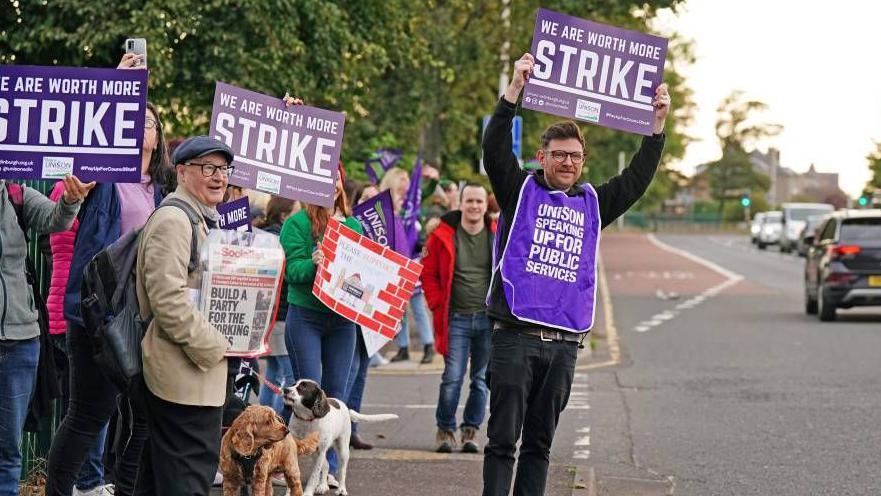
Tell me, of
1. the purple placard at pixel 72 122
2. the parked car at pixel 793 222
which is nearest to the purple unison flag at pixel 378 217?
the purple placard at pixel 72 122

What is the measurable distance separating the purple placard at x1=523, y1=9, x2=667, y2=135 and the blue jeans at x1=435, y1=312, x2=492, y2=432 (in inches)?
109

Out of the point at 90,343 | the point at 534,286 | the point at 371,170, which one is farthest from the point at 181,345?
the point at 371,170

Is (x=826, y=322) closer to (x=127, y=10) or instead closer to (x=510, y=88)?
(x=127, y=10)

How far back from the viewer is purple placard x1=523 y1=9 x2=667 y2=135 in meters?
7.01

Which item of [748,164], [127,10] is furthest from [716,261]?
[748,164]

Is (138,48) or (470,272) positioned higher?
(138,48)

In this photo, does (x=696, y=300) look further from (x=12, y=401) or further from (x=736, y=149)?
(x=736, y=149)

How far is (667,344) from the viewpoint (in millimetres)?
18859

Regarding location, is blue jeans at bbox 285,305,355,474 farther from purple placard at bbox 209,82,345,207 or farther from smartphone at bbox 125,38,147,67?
smartphone at bbox 125,38,147,67

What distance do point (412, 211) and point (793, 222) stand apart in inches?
1838

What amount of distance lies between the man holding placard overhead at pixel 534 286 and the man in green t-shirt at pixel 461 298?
294 cm

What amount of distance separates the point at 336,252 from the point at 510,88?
2169 mm

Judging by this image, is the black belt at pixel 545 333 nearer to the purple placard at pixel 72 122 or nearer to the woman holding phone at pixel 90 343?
the woman holding phone at pixel 90 343

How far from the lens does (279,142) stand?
793 cm
